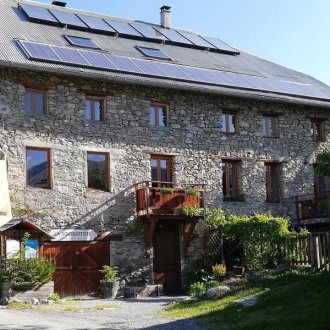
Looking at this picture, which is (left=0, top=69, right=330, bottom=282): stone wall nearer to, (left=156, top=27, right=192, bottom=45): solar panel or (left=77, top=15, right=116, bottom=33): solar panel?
(left=77, top=15, right=116, bottom=33): solar panel

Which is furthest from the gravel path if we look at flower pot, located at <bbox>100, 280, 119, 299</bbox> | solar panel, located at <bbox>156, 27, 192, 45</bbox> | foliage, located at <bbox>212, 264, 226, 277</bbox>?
Result: solar panel, located at <bbox>156, 27, 192, 45</bbox>

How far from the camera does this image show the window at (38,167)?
65.1 feet

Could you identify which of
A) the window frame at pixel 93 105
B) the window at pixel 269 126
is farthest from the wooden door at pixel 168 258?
the window at pixel 269 126

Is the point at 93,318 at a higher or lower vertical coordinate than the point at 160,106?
lower

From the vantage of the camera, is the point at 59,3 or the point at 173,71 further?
the point at 59,3

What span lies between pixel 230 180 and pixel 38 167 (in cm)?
758

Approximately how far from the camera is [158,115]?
22.5m

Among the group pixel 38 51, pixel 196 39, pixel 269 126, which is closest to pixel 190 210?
pixel 269 126

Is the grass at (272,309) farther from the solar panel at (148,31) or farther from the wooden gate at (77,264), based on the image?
the solar panel at (148,31)

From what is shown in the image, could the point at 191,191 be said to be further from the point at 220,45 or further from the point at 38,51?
the point at 220,45

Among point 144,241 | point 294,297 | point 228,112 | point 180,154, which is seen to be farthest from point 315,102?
point 294,297

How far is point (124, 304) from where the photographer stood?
55.4ft

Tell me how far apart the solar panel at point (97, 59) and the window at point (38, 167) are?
340cm

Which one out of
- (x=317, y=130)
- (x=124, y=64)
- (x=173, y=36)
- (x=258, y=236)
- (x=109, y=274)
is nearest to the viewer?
(x=109, y=274)
